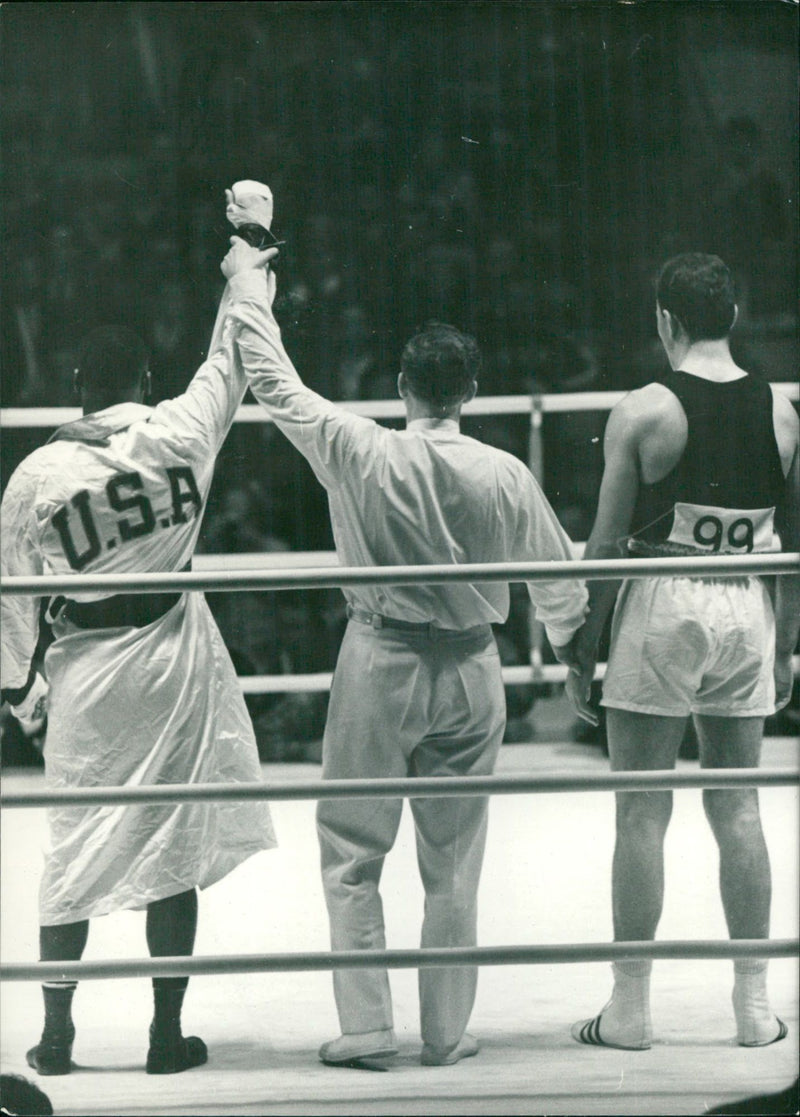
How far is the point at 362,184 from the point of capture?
6.70 ft

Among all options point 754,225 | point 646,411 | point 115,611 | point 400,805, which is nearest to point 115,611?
point 115,611

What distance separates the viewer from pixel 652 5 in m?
2.06

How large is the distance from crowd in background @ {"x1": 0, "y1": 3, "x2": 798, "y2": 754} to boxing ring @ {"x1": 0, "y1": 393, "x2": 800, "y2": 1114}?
0.14 m

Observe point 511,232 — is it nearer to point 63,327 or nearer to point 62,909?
point 63,327

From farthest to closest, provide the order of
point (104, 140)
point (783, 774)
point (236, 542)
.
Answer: point (236, 542), point (104, 140), point (783, 774)

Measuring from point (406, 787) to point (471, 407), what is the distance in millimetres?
659

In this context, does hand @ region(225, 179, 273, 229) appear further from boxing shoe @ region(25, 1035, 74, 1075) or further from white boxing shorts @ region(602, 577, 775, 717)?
boxing shoe @ region(25, 1035, 74, 1075)

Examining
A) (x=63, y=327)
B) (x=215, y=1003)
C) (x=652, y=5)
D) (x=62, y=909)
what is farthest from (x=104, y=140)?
(x=215, y=1003)

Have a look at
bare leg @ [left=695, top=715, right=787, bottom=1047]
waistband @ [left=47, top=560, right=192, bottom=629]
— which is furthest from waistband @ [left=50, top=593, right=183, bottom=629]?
bare leg @ [left=695, top=715, right=787, bottom=1047]

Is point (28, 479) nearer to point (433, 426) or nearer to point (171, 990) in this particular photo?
point (433, 426)

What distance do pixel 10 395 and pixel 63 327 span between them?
12cm

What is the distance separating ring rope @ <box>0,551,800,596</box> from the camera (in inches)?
71.9

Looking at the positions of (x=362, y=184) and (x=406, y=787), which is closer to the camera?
(x=406, y=787)

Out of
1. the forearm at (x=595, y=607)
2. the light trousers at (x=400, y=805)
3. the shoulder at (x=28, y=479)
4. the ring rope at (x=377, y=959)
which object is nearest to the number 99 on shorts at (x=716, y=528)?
the forearm at (x=595, y=607)
